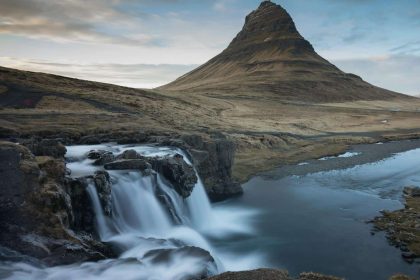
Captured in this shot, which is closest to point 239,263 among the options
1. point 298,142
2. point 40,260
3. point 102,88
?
point 40,260

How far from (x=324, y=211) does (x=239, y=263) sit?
45.8 feet

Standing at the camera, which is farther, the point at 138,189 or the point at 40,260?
the point at 138,189

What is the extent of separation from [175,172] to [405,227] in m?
17.2

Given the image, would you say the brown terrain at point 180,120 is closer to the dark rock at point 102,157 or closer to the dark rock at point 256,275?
the dark rock at point 102,157

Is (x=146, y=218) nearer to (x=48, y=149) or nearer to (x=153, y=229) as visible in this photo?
(x=153, y=229)

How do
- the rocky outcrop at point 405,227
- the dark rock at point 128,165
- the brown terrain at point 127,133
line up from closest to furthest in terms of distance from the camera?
the brown terrain at point 127,133
the rocky outcrop at point 405,227
the dark rock at point 128,165

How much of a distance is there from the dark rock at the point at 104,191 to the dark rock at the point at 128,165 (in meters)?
3.80

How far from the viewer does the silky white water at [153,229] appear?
1874 centimetres

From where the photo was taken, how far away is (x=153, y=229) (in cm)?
2806

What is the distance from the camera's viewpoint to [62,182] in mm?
23125

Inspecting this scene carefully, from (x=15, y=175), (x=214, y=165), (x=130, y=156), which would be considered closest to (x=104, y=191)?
(x=15, y=175)

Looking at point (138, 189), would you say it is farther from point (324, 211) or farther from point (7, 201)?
point (324, 211)

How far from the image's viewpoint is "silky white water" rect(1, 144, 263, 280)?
18.7 meters

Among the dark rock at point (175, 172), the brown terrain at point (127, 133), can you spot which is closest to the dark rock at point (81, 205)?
the brown terrain at point (127, 133)
